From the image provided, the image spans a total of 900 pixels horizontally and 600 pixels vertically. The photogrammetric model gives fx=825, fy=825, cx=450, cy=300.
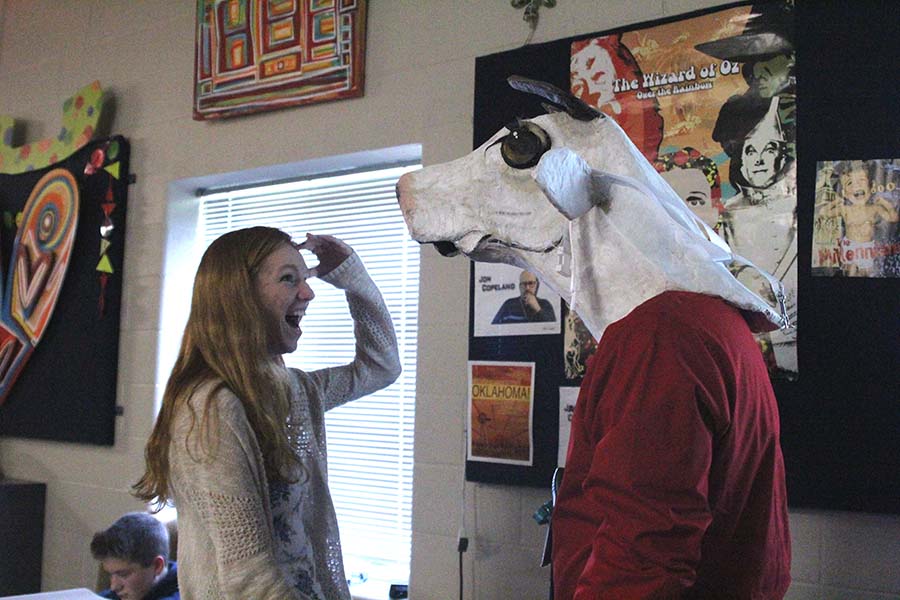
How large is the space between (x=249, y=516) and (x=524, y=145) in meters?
0.69

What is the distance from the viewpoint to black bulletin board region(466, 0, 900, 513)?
1.69 m

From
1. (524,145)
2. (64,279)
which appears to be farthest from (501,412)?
(64,279)

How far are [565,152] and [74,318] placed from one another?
2.82 m

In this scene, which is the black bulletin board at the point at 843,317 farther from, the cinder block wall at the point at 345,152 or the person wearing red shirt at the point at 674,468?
the person wearing red shirt at the point at 674,468

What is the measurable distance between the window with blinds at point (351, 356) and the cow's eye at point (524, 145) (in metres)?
1.54

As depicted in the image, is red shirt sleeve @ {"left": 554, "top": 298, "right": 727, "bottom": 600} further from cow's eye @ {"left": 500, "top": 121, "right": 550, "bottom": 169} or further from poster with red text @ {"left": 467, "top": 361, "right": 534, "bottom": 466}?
poster with red text @ {"left": 467, "top": 361, "right": 534, "bottom": 466}

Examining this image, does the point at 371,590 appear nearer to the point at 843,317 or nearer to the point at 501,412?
the point at 501,412

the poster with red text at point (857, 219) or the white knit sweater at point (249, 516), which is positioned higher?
the poster with red text at point (857, 219)

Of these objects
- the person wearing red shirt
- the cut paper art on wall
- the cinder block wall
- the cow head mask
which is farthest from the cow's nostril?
the cut paper art on wall

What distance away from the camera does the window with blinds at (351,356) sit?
266 cm

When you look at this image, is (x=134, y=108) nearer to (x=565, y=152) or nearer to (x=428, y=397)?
(x=428, y=397)

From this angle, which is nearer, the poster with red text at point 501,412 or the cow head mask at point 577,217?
the cow head mask at point 577,217

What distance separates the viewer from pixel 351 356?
2.84 metres

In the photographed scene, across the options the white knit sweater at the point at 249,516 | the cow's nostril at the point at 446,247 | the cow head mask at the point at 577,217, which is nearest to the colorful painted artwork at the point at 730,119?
the cow head mask at the point at 577,217
